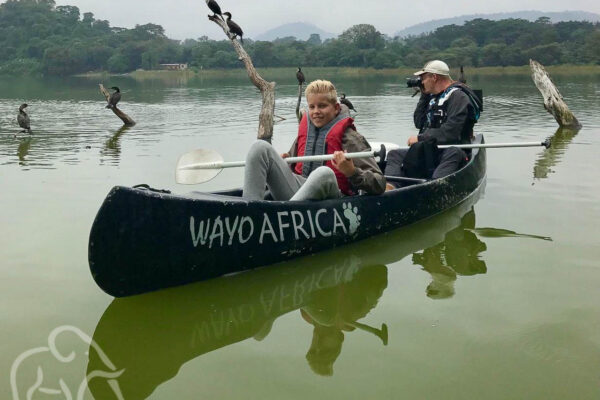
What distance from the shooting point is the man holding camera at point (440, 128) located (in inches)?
250

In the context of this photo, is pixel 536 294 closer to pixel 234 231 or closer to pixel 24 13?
pixel 234 231

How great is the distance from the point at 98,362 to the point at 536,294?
2.79 meters

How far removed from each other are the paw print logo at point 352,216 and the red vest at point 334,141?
0.71ft

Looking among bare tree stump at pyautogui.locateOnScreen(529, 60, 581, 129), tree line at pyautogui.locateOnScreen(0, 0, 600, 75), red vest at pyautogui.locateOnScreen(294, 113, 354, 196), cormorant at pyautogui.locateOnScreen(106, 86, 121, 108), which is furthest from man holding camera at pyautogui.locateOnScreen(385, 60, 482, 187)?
tree line at pyautogui.locateOnScreen(0, 0, 600, 75)

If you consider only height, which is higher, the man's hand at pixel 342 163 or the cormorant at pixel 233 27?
the cormorant at pixel 233 27

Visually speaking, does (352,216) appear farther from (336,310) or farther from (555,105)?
(555,105)

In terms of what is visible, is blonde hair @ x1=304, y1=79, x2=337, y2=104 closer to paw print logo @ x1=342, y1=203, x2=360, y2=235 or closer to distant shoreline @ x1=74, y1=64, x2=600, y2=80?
paw print logo @ x1=342, y1=203, x2=360, y2=235

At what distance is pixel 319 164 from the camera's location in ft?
16.2

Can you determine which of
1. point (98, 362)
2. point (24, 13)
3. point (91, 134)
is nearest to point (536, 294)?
point (98, 362)

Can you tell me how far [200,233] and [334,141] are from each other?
1.46m

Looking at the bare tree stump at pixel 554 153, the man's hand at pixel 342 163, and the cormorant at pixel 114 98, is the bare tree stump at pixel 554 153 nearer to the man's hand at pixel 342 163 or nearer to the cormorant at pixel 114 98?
the man's hand at pixel 342 163

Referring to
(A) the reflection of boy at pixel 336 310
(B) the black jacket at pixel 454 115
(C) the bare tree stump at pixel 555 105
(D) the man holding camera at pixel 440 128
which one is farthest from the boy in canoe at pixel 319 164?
(C) the bare tree stump at pixel 555 105

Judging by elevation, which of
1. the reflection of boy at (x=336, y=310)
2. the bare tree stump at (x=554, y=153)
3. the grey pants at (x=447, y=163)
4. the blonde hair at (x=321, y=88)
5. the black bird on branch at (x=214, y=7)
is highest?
the black bird on branch at (x=214, y=7)

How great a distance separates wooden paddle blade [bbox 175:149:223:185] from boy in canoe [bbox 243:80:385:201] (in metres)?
0.70
